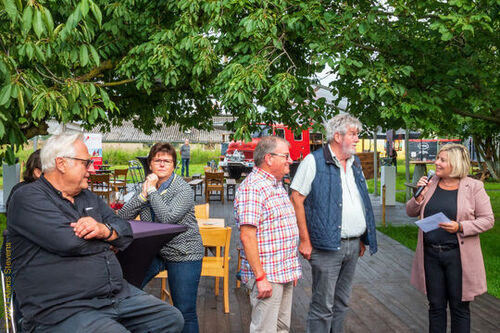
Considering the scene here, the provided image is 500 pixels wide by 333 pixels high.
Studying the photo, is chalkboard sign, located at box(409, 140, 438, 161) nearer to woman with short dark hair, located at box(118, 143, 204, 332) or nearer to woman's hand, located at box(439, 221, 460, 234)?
woman's hand, located at box(439, 221, 460, 234)

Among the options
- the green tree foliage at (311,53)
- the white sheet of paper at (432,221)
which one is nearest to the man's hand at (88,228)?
the white sheet of paper at (432,221)

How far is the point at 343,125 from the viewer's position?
3377mm

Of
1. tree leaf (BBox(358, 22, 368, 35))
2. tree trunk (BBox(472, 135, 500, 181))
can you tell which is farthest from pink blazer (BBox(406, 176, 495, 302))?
tree trunk (BBox(472, 135, 500, 181))

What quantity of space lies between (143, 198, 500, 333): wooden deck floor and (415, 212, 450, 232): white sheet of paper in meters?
1.44

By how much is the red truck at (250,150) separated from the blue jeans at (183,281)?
11.2 m

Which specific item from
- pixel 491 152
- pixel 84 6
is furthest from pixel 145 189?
pixel 491 152

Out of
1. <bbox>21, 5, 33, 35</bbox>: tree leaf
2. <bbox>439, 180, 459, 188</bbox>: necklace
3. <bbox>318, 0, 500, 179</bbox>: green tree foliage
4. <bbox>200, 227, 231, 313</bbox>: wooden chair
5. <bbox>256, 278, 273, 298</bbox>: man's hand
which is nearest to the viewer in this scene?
<bbox>21, 5, 33, 35</bbox>: tree leaf

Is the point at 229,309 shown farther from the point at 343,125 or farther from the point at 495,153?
the point at 495,153

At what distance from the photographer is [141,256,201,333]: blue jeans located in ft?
11.0

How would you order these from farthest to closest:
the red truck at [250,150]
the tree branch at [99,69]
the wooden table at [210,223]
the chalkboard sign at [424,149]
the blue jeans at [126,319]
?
the chalkboard sign at [424,149] < the red truck at [250,150] < the tree branch at [99,69] < the wooden table at [210,223] < the blue jeans at [126,319]

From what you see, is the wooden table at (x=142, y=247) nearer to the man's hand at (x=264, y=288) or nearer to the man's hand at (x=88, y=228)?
the man's hand at (x=88, y=228)

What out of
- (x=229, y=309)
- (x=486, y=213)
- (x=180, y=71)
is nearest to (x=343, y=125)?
(x=486, y=213)

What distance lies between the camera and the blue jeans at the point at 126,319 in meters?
2.28

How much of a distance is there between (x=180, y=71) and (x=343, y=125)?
16.0 feet
